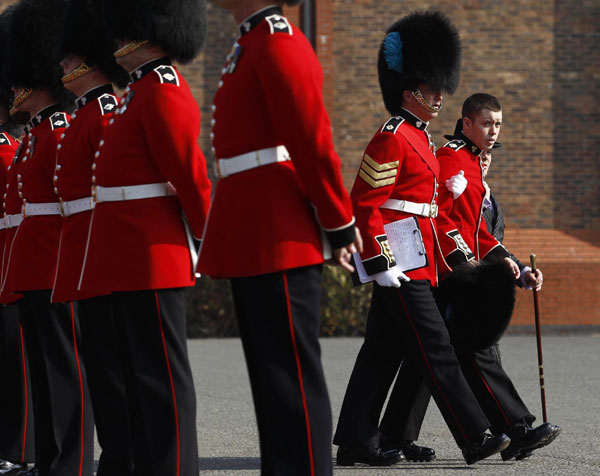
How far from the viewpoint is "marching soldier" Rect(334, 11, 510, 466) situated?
537cm

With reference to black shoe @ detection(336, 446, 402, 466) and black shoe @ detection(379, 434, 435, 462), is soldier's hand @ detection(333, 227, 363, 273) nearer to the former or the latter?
black shoe @ detection(336, 446, 402, 466)

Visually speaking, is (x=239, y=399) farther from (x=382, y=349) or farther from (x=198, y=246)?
(x=198, y=246)

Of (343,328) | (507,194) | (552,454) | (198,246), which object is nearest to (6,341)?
(198,246)

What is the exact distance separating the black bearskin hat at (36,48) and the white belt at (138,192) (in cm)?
159

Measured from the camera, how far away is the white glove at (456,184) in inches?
233

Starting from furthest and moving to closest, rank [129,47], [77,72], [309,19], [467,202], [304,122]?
[309,19]
[467,202]
[77,72]
[129,47]
[304,122]

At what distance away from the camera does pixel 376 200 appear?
5371mm

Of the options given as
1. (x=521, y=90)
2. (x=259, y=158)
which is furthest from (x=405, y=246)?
(x=521, y=90)

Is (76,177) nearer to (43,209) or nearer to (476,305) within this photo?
(43,209)

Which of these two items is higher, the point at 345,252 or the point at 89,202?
the point at 89,202

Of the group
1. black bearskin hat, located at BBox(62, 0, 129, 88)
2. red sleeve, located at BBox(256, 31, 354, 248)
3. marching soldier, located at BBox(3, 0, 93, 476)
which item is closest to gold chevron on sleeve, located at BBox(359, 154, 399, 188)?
black bearskin hat, located at BBox(62, 0, 129, 88)

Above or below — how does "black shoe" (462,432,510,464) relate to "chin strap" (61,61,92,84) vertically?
below

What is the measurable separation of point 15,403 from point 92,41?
1.96 meters

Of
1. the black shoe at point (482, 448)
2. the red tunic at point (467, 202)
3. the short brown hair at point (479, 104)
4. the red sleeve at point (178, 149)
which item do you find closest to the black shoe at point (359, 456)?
the black shoe at point (482, 448)
